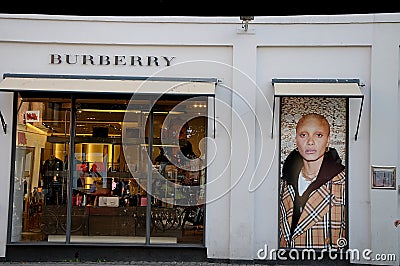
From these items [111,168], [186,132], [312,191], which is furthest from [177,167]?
[312,191]

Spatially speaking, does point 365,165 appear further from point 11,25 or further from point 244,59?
point 11,25

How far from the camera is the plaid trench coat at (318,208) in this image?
38.3ft

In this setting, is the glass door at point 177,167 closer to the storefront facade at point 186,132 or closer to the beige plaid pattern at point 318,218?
the storefront facade at point 186,132

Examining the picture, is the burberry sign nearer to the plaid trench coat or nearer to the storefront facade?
the storefront facade

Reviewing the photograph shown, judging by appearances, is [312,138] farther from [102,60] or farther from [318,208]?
[102,60]

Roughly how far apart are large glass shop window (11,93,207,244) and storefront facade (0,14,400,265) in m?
0.03

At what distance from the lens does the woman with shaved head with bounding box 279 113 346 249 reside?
38.4ft

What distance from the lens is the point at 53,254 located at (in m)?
11.8

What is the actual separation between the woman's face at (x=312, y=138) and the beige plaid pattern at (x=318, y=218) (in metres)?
0.60

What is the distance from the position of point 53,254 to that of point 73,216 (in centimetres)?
80

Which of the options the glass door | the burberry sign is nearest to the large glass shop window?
the glass door

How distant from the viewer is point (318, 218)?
11734 mm

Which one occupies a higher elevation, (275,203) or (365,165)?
(365,165)
